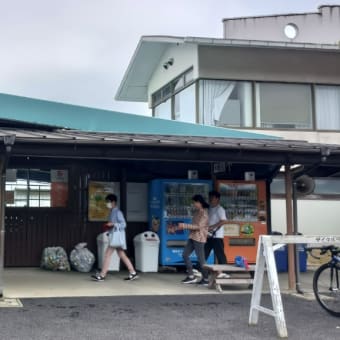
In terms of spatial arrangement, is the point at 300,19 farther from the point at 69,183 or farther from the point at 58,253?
the point at 58,253

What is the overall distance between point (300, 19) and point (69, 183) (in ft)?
35.4

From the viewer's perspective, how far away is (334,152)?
955 cm

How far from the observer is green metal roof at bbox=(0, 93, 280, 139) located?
1137 centimetres

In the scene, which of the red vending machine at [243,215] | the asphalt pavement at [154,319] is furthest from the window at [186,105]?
the asphalt pavement at [154,319]

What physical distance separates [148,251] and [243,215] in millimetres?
2171

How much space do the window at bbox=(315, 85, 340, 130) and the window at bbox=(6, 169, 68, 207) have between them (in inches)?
286

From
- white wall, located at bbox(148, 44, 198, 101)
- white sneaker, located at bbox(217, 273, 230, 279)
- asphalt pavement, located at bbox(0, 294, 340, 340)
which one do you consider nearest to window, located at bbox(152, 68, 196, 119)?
white wall, located at bbox(148, 44, 198, 101)

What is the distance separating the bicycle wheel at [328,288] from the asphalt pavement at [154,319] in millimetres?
142

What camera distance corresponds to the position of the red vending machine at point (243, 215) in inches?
468

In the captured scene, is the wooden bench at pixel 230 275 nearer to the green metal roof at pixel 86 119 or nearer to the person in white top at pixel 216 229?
the person in white top at pixel 216 229

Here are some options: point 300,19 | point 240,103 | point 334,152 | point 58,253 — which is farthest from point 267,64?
point 58,253

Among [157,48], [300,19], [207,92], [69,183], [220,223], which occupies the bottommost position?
[220,223]

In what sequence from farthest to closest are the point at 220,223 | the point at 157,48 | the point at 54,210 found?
the point at 157,48
the point at 54,210
the point at 220,223

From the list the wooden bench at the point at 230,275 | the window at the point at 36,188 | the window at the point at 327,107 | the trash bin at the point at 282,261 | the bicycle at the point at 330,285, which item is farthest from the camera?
the window at the point at 327,107
